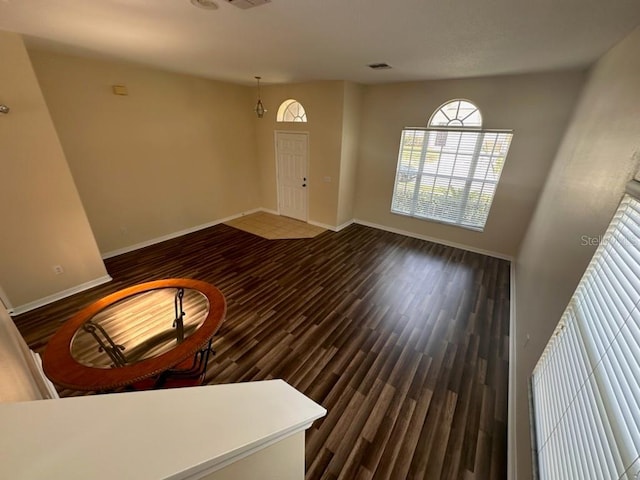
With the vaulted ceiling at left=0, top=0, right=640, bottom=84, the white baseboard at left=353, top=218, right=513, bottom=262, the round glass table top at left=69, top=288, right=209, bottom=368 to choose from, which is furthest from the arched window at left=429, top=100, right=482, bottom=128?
the round glass table top at left=69, top=288, right=209, bottom=368

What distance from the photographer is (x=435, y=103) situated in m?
4.35

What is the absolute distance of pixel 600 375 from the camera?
0.97 meters

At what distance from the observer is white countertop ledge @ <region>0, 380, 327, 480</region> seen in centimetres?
43

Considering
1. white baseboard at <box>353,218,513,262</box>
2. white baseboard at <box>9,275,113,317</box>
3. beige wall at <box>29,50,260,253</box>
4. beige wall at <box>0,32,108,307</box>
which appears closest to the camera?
beige wall at <box>0,32,108,307</box>

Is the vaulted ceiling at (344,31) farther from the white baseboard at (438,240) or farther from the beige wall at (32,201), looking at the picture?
the white baseboard at (438,240)

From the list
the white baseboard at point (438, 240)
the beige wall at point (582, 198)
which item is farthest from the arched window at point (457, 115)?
the white baseboard at point (438, 240)

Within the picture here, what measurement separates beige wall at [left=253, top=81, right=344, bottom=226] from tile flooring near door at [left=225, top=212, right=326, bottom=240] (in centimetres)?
37

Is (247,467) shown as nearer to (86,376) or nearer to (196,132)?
(86,376)

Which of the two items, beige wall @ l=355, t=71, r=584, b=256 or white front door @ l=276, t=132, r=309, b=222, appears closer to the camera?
beige wall @ l=355, t=71, r=584, b=256

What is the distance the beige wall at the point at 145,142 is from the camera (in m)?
3.51

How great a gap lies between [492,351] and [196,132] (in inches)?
223

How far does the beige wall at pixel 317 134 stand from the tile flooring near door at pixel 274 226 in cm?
37

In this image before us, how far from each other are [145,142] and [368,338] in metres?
4.58

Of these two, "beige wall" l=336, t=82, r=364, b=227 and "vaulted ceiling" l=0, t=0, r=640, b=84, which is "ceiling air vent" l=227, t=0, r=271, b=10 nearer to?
"vaulted ceiling" l=0, t=0, r=640, b=84
